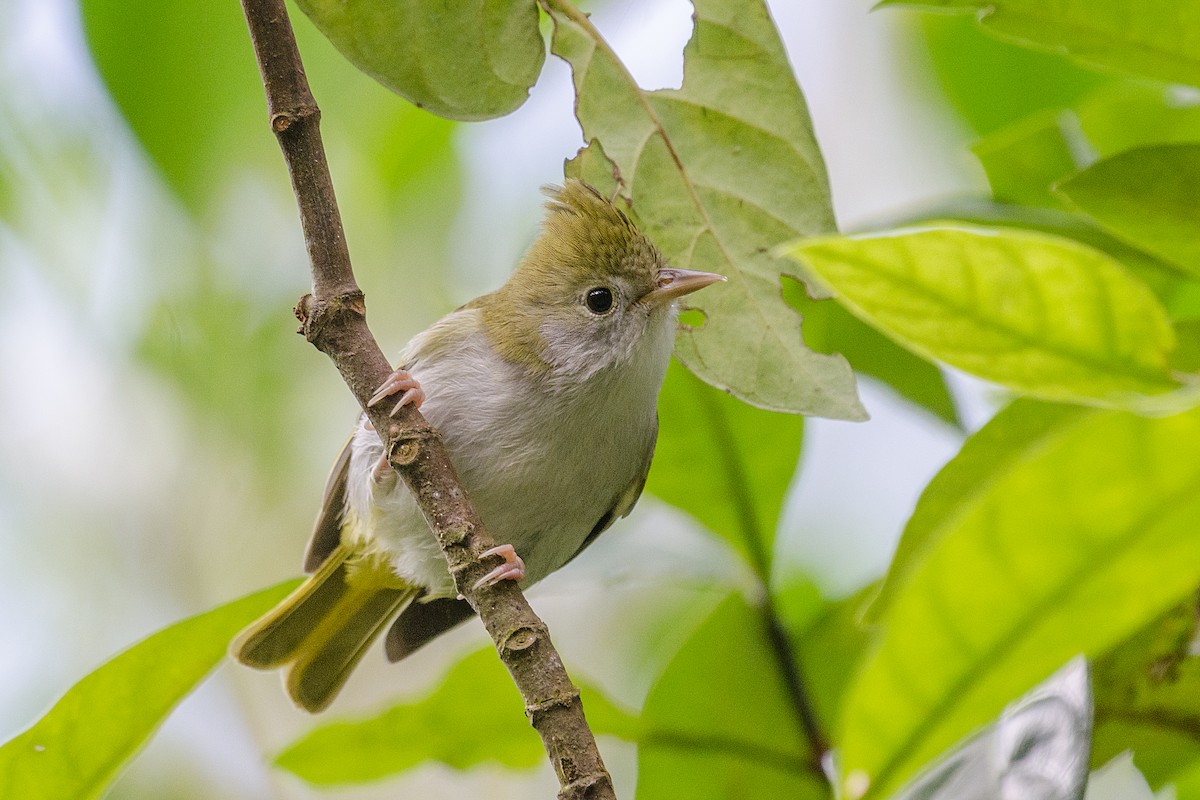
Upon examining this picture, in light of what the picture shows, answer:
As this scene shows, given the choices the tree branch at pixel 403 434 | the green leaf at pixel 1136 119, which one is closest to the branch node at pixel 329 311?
Answer: the tree branch at pixel 403 434

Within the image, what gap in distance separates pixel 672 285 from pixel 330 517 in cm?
93

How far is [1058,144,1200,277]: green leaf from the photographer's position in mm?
1331

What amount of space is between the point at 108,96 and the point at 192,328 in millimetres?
868

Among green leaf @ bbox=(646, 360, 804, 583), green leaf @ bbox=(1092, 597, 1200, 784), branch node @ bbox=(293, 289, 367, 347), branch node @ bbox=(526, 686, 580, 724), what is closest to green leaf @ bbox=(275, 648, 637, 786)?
green leaf @ bbox=(646, 360, 804, 583)

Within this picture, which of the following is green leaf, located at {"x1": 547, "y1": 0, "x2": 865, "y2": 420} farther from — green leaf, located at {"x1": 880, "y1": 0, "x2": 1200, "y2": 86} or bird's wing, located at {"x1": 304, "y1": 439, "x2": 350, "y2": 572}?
bird's wing, located at {"x1": 304, "y1": 439, "x2": 350, "y2": 572}

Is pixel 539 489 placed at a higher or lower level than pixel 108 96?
lower

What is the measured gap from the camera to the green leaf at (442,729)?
176cm

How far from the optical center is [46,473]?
383 centimetres

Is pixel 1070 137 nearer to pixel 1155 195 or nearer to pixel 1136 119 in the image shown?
pixel 1136 119

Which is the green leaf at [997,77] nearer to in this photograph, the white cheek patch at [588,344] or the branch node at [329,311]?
the white cheek patch at [588,344]

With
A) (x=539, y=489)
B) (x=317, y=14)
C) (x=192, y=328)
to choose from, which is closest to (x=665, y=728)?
(x=539, y=489)

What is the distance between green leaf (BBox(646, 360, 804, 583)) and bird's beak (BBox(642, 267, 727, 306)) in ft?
0.84

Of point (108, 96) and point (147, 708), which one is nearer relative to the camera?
point (147, 708)

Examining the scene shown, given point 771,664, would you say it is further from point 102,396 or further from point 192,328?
point 102,396
